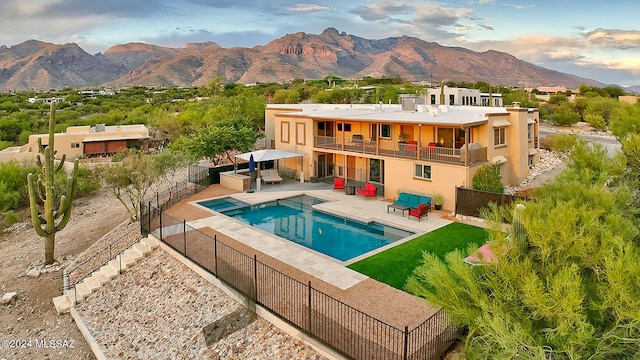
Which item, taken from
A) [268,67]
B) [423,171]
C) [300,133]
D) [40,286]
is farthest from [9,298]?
[268,67]

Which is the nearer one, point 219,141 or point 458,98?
point 219,141

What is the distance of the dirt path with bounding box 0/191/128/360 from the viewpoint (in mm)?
12992

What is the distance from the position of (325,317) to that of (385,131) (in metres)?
17.6

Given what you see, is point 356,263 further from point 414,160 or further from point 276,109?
point 276,109

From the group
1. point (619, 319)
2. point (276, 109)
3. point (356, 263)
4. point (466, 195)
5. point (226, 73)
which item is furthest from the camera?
point (226, 73)

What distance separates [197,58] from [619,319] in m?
185

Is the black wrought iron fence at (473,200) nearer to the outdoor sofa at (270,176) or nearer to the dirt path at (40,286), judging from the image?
the outdoor sofa at (270,176)

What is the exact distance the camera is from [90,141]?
41375mm

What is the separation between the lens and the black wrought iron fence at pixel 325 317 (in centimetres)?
862

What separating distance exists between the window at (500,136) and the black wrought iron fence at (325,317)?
15.3 m

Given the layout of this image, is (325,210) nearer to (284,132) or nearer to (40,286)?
(284,132)

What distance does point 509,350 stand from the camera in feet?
19.0

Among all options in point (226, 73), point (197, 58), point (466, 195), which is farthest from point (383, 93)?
point (197, 58)

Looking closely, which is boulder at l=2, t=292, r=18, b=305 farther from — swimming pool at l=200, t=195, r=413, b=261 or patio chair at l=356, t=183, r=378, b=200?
patio chair at l=356, t=183, r=378, b=200
